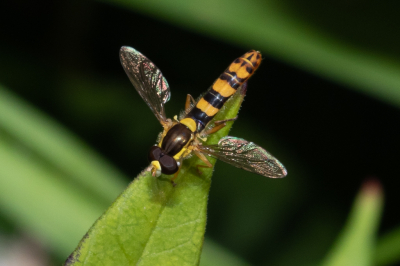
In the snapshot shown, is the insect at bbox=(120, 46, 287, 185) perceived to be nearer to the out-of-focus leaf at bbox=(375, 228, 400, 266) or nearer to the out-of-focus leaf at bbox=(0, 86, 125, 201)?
the out-of-focus leaf at bbox=(0, 86, 125, 201)

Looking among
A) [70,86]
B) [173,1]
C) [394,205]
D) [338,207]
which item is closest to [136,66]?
[173,1]

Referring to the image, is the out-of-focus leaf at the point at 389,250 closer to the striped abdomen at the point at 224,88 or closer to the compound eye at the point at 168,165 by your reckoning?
the striped abdomen at the point at 224,88

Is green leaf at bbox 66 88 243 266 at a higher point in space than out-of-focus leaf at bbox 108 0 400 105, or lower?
lower

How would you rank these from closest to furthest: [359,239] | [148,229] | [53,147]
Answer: [148,229]
[359,239]
[53,147]

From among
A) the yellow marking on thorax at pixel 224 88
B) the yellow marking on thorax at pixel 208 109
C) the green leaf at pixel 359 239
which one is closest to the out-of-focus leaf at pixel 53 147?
the yellow marking on thorax at pixel 208 109

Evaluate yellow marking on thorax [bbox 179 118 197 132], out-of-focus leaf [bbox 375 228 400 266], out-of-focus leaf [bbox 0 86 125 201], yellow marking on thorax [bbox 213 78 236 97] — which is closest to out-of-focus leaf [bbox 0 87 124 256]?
out-of-focus leaf [bbox 0 86 125 201]

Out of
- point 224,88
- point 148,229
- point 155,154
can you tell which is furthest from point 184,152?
point 148,229

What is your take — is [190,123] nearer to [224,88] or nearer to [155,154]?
[224,88]
